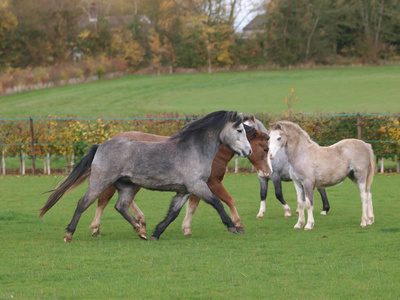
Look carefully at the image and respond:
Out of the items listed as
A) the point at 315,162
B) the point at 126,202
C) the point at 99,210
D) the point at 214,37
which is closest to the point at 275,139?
the point at 315,162

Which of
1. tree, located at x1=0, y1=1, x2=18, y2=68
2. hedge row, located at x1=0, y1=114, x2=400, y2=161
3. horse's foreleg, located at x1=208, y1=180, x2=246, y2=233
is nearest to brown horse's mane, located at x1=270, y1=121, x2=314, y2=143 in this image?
horse's foreleg, located at x1=208, y1=180, x2=246, y2=233

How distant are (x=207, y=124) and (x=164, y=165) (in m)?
0.84

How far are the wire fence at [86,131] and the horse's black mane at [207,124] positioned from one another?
11.1 metres

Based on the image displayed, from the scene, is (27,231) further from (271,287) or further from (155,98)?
(155,98)

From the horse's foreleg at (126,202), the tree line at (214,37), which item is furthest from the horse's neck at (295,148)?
the tree line at (214,37)

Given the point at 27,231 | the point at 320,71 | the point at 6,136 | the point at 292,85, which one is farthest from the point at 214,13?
the point at 27,231

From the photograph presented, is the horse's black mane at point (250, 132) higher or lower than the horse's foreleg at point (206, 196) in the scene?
higher

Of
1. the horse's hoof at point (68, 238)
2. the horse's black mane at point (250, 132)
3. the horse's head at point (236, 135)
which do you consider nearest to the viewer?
the horse's hoof at point (68, 238)

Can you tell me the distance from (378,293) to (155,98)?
131ft

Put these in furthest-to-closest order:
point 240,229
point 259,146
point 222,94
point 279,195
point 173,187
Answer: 1. point 222,94
2. point 279,195
3. point 259,146
4. point 240,229
5. point 173,187

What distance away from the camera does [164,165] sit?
8391 millimetres

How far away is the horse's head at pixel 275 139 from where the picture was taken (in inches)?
356

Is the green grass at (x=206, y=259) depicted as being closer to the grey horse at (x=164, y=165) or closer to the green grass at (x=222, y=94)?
the grey horse at (x=164, y=165)

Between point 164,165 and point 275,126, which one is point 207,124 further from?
point 275,126
